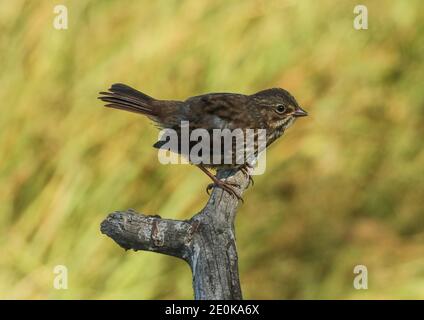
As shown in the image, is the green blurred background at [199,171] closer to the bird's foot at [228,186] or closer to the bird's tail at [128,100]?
the bird's tail at [128,100]

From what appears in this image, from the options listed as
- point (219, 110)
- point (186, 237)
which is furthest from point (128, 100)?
point (186, 237)

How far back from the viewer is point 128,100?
14.2 ft

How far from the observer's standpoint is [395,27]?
18.5 ft

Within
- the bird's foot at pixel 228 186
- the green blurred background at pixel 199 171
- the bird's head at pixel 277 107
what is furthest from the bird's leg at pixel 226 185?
the green blurred background at pixel 199 171

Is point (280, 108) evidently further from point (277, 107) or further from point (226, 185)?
point (226, 185)

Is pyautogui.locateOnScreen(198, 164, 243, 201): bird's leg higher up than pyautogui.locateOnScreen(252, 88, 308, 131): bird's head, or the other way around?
pyautogui.locateOnScreen(252, 88, 308, 131): bird's head

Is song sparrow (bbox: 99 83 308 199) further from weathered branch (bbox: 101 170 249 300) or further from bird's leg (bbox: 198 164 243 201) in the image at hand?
weathered branch (bbox: 101 170 249 300)

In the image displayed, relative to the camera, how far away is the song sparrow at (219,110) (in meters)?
4.21

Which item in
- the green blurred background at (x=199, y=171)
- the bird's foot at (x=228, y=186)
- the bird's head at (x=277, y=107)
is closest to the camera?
the bird's foot at (x=228, y=186)

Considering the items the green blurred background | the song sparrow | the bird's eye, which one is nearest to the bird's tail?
the song sparrow

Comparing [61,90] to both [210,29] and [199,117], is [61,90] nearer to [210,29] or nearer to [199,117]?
[210,29]

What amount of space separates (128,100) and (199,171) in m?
0.85

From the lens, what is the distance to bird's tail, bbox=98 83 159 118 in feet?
14.1

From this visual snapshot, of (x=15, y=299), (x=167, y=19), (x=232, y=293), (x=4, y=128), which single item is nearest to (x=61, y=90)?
(x=4, y=128)
